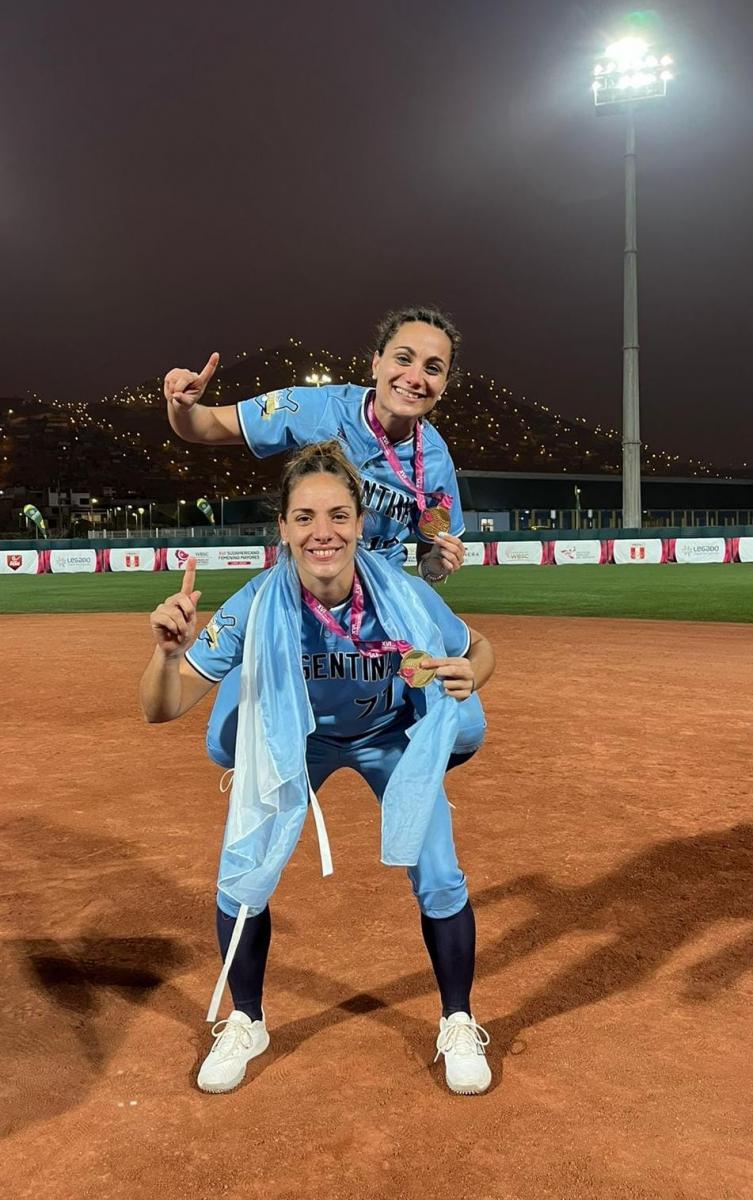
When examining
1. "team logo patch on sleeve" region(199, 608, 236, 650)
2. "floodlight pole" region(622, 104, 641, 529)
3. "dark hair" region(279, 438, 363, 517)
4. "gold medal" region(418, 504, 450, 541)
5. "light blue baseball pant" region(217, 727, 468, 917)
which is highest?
"floodlight pole" region(622, 104, 641, 529)

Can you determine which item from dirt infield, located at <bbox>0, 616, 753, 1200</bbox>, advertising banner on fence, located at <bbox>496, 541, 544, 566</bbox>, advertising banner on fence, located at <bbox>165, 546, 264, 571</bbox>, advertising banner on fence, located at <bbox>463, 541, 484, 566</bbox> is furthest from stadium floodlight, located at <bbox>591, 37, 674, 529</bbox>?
dirt infield, located at <bbox>0, 616, 753, 1200</bbox>

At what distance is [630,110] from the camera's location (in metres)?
31.0

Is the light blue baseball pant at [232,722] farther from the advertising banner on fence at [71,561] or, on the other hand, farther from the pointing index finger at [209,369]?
the advertising banner on fence at [71,561]

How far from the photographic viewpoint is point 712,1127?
2.54 metres

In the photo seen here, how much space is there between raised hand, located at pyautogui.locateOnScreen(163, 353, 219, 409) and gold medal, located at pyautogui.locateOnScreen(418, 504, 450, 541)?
3.19 feet

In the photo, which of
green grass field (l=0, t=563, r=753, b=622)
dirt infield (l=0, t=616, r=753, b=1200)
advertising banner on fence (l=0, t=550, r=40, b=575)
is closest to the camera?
dirt infield (l=0, t=616, r=753, b=1200)

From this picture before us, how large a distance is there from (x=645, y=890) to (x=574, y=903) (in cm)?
41

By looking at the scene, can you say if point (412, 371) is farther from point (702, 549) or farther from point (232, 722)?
point (702, 549)

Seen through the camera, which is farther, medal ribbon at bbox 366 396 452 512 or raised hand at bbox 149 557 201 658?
medal ribbon at bbox 366 396 452 512

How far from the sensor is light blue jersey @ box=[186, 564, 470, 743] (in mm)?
2793

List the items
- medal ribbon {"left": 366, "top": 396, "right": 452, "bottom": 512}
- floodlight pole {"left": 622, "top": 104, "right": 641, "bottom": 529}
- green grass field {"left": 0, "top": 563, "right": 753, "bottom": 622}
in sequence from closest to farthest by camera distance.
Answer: medal ribbon {"left": 366, "top": 396, "right": 452, "bottom": 512} → green grass field {"left": 0, "top": 563, "right": 753, "bottom": 622} → floodlight pole {"left": 622, "top": 104, "right": 641, "bottom": 529}

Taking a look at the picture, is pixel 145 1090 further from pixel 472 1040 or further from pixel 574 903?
pixel 574 903

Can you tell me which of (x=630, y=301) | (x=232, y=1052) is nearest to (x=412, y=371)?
(x=232, y=1052)

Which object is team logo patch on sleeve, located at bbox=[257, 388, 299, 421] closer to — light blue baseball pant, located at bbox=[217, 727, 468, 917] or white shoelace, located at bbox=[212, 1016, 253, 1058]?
light blue baseball pant, located at bbox=[217, 727, 468, 917]
